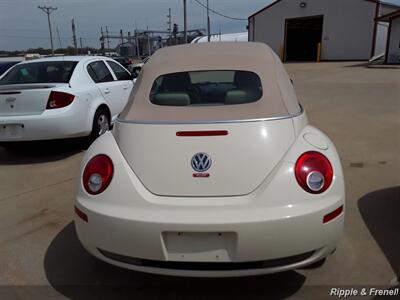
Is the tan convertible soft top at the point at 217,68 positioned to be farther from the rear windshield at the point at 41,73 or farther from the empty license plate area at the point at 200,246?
the rear windshield at the point at 41,73

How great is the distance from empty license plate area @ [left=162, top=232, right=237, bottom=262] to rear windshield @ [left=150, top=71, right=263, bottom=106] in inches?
48.3

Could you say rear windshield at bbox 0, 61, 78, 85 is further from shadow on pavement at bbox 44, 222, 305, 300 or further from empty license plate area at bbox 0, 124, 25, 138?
shadow on pavement at bbox 44, 222, 305, 300

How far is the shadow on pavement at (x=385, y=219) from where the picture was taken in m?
2.99

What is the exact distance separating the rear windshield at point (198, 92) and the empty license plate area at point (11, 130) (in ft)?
9.94

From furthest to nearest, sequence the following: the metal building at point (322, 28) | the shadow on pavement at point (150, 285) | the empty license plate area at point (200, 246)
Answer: the metal building at point (322, 28), the shadow on pavement at point (150, 285), the empty license plate area at point (200, 246)

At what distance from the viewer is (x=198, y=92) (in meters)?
3.40

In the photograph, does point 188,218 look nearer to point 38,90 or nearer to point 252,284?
point 252,284

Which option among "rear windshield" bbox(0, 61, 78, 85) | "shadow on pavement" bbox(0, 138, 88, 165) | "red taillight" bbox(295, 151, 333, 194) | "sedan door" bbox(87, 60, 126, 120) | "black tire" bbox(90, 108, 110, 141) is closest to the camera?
"red taillight" bbox(295, 151, 333, 194)

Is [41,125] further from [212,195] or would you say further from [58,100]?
[212,195]

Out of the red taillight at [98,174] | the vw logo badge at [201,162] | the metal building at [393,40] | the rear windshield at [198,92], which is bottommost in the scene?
the metal building at [393,40]

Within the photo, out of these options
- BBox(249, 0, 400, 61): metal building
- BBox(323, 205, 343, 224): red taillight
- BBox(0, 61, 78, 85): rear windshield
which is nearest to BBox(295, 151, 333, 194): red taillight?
BBox(323, 205, 343, 224): red taillight

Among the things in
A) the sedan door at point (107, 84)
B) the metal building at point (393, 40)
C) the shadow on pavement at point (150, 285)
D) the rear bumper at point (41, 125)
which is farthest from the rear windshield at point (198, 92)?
the metal building at point (393, 40)

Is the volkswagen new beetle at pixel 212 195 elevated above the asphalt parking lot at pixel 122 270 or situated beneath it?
elevated above

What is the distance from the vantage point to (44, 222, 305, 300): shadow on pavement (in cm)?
255
